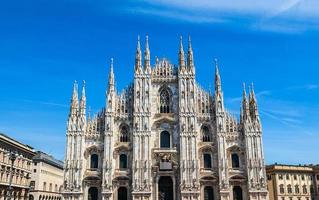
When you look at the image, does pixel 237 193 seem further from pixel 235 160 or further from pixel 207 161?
pixel 207 161

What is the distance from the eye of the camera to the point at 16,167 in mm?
63969

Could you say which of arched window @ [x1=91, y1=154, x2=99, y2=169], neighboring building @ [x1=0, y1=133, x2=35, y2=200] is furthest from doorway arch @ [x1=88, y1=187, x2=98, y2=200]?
neighboring building @ [x1=0, y1=133, x2=35, y2=200]

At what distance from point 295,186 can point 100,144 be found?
47931 mm

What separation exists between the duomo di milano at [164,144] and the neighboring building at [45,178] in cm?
2525

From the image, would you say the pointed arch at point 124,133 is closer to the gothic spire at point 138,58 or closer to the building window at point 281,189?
the gothic spire at point 138,58

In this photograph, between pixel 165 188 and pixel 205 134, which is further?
pixel 205 134

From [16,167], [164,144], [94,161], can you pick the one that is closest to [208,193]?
[164,144]

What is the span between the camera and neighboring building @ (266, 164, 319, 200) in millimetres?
83438

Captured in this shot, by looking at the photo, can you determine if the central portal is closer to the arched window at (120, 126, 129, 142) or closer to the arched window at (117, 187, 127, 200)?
the arched window at (117, 187, 127, 200)

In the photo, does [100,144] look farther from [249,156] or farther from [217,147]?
[249,156]

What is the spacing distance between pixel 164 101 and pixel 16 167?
1038 inches

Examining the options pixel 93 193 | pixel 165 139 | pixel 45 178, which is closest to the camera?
pixel 93 193

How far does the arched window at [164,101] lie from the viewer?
60.7 m

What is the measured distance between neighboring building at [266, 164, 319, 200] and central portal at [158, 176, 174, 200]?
3481 centimetres
